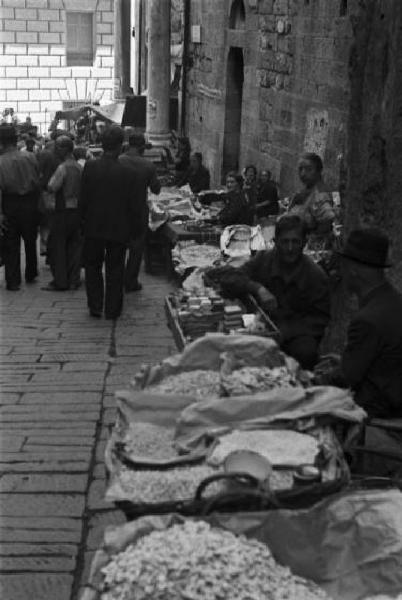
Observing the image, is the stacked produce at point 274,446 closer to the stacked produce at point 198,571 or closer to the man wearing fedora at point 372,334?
the stacked produce at point 198,571

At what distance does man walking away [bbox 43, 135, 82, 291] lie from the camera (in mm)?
10273

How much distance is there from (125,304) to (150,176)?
1.34 metres

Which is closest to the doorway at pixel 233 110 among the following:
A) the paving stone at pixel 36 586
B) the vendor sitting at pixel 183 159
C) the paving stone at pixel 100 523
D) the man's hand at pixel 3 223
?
the vendor sitting at pixel 183 159

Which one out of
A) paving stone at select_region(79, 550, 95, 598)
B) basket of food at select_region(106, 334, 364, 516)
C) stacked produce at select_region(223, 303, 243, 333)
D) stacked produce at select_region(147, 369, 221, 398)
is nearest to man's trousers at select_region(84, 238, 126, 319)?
stacked produce at select_region(223, 303, 243, 333)

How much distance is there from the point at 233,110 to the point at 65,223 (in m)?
6.13

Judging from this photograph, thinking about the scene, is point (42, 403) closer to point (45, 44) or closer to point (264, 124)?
point (264, 124)

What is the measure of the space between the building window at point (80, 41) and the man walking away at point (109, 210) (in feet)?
80.2

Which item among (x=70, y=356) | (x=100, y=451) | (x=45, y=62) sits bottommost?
(x=70, y=356)

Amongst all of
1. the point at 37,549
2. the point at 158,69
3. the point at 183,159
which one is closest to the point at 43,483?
the point at 37,549

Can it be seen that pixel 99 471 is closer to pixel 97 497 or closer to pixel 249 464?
pixel 97 497

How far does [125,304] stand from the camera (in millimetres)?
10164

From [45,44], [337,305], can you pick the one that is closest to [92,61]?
[45,44]

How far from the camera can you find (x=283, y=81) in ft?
41.6

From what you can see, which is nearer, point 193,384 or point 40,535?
point 193,384
